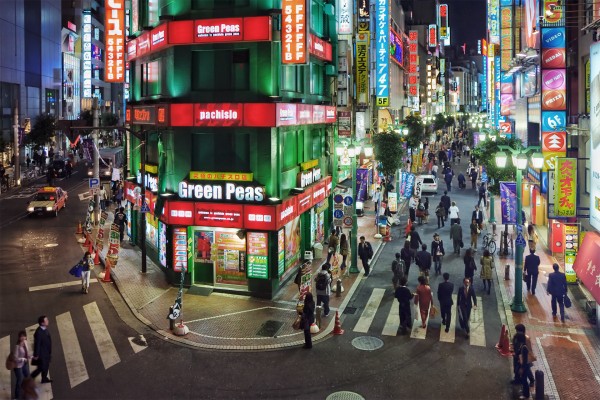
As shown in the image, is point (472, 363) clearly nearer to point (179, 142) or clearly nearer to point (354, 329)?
point (354, 329)

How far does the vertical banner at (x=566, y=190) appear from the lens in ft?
67.2

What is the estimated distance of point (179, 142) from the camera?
22.2 metres

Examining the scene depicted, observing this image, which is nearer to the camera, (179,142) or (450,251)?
(179,142)

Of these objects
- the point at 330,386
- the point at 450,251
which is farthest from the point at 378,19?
the point at 330,386

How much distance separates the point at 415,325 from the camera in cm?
1842

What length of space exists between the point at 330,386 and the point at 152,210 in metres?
13.6

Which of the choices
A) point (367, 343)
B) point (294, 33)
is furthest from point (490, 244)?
Result: point (294, 33)

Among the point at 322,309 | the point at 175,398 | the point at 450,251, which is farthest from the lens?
the point at 450,251

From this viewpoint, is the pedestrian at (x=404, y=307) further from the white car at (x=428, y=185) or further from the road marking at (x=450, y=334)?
the white car at (x=428, y=185)

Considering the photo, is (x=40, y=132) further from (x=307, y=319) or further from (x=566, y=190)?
(x=566, y=190)

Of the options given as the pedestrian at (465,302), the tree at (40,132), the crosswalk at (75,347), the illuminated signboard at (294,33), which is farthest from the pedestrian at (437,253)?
the tree at (40,132)

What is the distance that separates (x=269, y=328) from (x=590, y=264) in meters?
9.94

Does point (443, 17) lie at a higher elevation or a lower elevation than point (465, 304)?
higher

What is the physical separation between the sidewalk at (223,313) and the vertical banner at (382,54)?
76.5 feet
